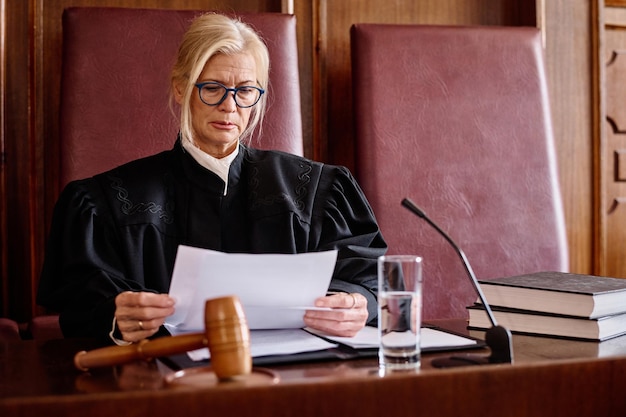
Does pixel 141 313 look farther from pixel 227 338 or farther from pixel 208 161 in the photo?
pixel 208 161

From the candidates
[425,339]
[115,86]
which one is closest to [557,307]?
[425,339]

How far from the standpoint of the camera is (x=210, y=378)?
95cm

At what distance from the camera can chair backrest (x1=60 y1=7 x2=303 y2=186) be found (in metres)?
2.19

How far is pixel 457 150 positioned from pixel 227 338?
5.23 ft

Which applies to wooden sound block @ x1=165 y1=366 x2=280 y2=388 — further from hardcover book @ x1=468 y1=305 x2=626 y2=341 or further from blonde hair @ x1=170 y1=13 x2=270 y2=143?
blonde hair @ x1=170 y1=13 x2=270 y2=143

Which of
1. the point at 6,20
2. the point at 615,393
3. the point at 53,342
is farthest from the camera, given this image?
the point at 6,20

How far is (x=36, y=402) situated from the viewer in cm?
86

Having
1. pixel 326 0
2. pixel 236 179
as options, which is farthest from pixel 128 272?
pixel 326 0

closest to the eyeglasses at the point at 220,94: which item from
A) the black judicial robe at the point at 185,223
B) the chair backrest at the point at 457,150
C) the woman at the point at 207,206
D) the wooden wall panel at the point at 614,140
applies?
the woman at the point at 207,206

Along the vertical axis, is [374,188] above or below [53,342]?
above

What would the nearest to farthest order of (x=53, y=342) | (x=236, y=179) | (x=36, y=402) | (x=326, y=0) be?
1. (x=36, y=402)
2. (x=53, y=342)
3. (x=236, y=179)
4. (x=326, y=0)

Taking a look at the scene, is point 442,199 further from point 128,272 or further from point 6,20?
point 6,20

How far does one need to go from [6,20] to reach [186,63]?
0.78 m

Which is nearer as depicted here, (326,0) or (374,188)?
(374,188)
